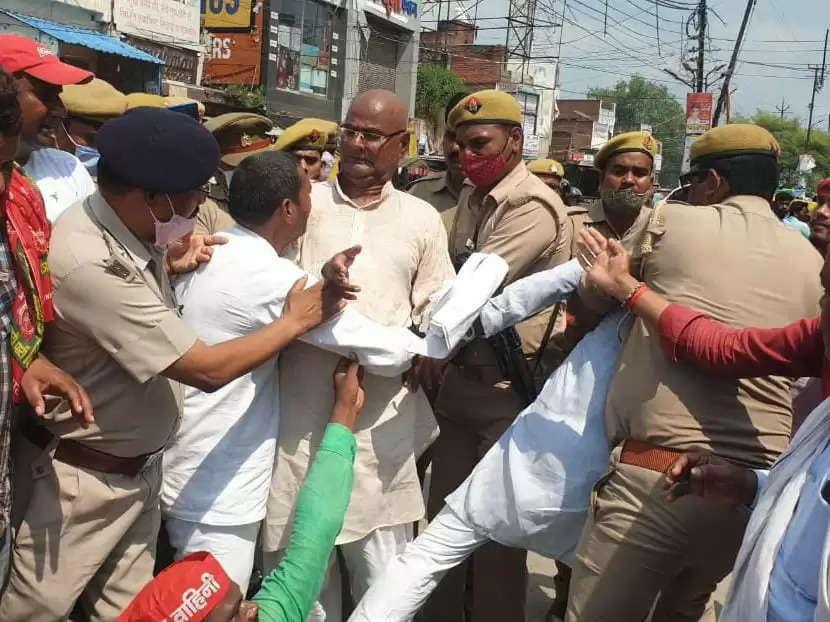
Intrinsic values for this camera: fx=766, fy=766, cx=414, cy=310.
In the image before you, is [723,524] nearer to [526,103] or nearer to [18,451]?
[18,451]

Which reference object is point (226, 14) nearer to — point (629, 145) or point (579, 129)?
point (629, 145)

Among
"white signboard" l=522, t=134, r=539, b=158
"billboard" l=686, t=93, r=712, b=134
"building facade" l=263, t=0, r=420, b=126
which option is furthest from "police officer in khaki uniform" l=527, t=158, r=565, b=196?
"white signboard" l=522, t=134, r=539, b=158

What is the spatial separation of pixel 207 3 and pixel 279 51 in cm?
267

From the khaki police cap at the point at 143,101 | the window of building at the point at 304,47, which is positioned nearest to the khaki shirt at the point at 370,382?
the khaki police cap at the point at 143,101

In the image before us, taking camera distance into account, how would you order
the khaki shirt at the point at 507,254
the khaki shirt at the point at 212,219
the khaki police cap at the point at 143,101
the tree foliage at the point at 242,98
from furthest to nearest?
the tree foliage at the point at 242,98, the khaki police cap at the point at 143,101, the khaki shirt at the point at 212,219, the khaki shirt at the point at 507,254

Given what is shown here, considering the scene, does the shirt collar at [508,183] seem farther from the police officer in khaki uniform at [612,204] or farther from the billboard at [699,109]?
the billboard at [699,109]

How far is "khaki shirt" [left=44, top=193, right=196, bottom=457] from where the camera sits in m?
1.89

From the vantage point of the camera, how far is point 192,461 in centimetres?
244

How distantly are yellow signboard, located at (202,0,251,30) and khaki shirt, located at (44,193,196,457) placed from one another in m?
23.0

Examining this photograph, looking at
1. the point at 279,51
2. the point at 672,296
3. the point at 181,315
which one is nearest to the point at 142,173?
the point at 181,315

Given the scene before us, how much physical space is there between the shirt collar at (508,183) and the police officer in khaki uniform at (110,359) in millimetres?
1464

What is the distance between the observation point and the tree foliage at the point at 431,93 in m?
34.1

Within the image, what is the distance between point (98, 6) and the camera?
50.7 ft

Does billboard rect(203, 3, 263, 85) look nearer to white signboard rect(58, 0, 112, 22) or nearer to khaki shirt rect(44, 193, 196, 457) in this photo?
white signboard rect(58, 0, 112, 22)
